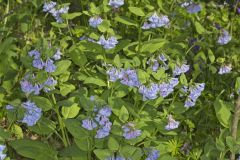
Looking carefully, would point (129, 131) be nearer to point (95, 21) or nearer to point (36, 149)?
point (36, 149)

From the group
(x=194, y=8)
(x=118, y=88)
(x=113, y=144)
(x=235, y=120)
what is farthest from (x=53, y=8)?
(x=235, y=120)

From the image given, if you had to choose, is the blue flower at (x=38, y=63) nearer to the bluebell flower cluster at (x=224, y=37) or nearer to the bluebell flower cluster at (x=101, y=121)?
the bluebell flower cluster at (x=101, y=121)

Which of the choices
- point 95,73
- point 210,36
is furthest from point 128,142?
point 210,36

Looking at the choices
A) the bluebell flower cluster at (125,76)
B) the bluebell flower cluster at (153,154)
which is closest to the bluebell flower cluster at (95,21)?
the bluebell flower cluster at (125,76)

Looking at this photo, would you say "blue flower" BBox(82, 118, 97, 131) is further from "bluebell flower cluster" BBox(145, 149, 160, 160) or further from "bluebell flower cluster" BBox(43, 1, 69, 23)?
"bluebell flower cluster" BBox(43, 1, 69, 23)

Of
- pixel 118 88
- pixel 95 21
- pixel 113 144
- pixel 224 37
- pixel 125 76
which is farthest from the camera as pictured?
pixel 224 37

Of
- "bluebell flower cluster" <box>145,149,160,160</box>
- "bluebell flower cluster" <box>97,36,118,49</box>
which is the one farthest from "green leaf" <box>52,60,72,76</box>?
"bluebell flower cluster" <box>145,149,160,160</box>

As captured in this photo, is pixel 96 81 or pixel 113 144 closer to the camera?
pixel 113 144

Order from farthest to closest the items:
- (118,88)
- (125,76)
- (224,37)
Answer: (224,37)
(118,88)
(125,76)
